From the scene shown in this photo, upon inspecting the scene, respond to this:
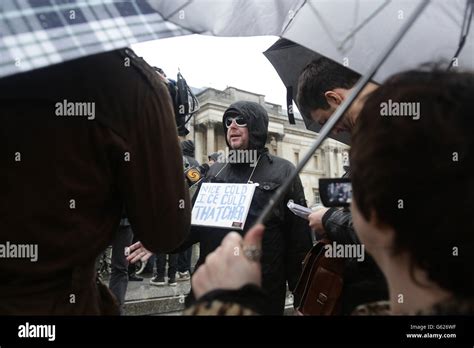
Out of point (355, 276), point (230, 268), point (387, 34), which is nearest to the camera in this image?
point (230, 268)

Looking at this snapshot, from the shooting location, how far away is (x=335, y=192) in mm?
1139

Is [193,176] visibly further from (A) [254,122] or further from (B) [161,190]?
(B) [161,190]

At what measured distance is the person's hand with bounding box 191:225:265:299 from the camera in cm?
86

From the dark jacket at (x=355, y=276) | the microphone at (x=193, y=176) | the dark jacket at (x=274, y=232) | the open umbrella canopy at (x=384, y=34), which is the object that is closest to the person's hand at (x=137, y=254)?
the dark jacket at (x=274, y=232)

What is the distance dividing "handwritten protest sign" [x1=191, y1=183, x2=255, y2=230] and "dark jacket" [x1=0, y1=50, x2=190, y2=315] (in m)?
1.11

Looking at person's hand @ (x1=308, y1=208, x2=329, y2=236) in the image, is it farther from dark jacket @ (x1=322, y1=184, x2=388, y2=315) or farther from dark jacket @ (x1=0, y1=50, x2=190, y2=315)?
dark jacket @ (x1=0, y1=50, x2=190, y2=315)

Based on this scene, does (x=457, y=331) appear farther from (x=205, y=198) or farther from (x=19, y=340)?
(x=205, y=198)

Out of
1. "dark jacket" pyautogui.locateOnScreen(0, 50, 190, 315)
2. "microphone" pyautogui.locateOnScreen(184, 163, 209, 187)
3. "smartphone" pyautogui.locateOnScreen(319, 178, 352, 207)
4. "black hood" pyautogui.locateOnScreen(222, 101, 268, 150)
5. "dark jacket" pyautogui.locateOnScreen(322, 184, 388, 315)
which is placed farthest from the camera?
"microphone" pyautogui.locateOnScreen(184, 163, 209, 187)

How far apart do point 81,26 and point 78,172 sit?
360 mm

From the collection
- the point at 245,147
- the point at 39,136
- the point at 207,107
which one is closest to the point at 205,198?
the point at 245,147

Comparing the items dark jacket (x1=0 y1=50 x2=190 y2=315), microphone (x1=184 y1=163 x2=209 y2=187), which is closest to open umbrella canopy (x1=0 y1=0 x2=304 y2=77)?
dark jacket (x1=0 y1=50 x2=190 y2=315)

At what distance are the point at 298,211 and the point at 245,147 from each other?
0.80 meters

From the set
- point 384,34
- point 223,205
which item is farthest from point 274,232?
point 384,34

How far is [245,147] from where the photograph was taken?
2.55 metres
